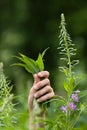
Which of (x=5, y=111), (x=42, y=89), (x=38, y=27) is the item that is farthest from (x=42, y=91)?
(x=38, y=27)

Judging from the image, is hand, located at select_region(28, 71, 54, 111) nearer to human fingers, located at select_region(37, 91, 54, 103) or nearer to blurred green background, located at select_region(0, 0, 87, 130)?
human fingers, located at select_region(37, 91, 54, 103)

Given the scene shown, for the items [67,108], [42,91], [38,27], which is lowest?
[67,108]

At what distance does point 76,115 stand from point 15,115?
0.25m

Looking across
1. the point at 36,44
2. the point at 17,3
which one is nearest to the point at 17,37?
the point at 36,44

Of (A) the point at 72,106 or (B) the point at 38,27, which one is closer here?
(A) the point at 72,106

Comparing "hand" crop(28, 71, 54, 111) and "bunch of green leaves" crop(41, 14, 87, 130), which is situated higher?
"hand" crop(28, 71, 54, 111)

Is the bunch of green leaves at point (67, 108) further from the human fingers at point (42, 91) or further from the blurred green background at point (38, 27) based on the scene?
the blurred green background at point (38, 27)

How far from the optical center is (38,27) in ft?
35.2

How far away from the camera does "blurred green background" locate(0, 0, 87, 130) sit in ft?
30.8

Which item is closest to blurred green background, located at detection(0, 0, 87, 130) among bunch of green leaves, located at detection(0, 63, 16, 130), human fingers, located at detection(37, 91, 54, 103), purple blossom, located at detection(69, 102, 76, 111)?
bunch of green leaves, located at detection(0, 63, 16, 130)

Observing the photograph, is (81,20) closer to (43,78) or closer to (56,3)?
(56,3)

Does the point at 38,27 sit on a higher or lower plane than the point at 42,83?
higher

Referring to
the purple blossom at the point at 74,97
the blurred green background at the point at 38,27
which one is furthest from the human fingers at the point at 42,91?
the blurred green background at the point at 38,27

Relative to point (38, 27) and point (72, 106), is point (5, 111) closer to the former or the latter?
point (72, 106)
